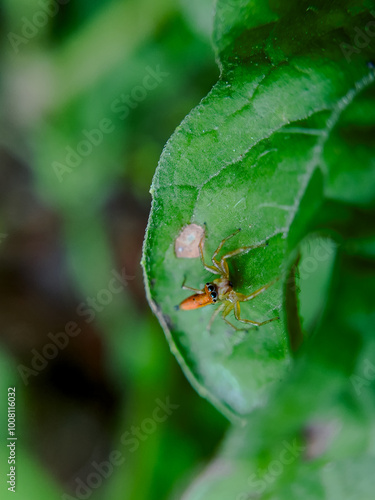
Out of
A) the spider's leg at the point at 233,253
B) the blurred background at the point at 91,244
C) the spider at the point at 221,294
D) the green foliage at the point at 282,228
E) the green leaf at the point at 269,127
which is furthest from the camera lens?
the blurred background at the point at 91,244

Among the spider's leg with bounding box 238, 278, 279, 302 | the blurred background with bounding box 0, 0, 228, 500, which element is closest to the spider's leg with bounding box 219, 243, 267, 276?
the spider's leg with bounding box 238, 278, 279, 302

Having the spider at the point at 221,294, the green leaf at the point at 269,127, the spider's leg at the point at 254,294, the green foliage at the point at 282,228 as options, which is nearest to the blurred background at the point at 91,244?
the spider at the point at 221,294

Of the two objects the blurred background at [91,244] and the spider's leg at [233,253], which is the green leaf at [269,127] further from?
the blurred background at [91,244]

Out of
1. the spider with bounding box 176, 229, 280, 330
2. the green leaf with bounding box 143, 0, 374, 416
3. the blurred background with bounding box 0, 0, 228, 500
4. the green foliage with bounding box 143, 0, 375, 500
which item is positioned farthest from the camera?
the blurred background with bounding box 0, 0, 228, 500

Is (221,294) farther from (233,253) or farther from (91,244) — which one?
A: (91,244)

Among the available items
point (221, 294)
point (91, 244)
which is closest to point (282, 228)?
point (221, 294)

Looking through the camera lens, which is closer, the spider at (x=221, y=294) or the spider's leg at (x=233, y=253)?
the spider's leg at (x=233, y=253)

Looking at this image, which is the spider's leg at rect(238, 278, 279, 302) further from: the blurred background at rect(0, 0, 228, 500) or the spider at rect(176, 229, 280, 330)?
the blurred background at rect(0, 0, 228, 500)
